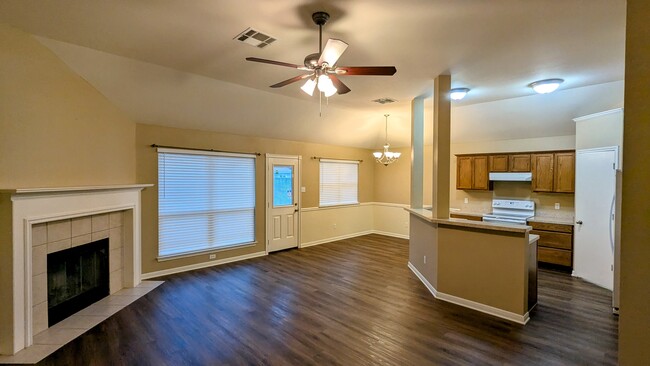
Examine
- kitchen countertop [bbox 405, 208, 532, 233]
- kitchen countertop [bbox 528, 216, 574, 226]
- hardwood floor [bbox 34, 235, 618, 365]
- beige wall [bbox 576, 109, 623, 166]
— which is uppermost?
beige wall [bbox 576, 109, 623, 166]

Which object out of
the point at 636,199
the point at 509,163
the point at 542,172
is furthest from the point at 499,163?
the point at 636,199

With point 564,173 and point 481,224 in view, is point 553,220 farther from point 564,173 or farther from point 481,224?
point 481,224

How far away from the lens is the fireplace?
332cm

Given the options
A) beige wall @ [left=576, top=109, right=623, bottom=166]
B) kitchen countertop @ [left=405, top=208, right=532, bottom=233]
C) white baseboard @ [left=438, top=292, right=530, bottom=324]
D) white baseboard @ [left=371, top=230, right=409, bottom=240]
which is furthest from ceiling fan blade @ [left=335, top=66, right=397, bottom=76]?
white baseboard @ [left=371, top=230, right=409, bottom=240]

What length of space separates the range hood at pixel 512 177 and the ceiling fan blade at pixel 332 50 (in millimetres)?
5063

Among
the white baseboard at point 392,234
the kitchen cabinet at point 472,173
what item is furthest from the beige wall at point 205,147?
the kitchen cabinet at point 472,173

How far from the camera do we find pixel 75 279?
364 cm

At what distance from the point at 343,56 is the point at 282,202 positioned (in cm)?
387

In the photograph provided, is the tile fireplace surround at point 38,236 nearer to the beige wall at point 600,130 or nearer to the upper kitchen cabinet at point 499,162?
the upper kitchen cabinet at point 499,162

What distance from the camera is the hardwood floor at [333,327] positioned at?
2648 millimetres

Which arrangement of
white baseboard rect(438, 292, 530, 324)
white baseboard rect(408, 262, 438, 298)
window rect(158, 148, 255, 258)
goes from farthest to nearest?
1. window rect(158, 148, 255, 258)
2. white baseboard rect(408, 262, 438, 298)
3. white baseboard rect(438, 292, 530, 324)

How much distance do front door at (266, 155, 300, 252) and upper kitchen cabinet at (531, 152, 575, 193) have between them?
4.92m

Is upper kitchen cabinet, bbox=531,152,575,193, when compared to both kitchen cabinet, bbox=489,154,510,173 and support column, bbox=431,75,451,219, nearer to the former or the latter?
kitchen cabinet, bbox=489,154,510,173

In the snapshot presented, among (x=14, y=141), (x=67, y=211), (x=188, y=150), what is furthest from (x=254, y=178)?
(x=14, y=141)
